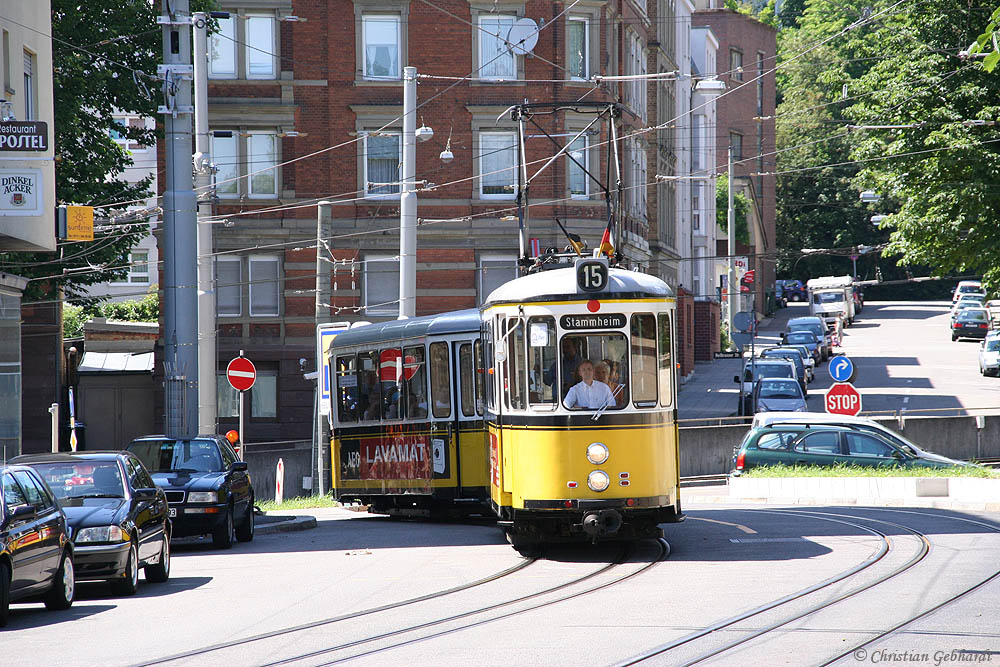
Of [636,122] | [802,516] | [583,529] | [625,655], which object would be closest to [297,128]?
[636,122]

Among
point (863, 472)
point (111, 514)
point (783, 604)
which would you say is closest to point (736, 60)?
point (863, 472)

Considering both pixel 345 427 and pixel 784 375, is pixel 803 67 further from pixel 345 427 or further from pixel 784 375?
pixel 345 427

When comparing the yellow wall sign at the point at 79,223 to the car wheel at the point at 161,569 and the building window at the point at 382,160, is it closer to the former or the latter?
the car wheel at the point at 161,569

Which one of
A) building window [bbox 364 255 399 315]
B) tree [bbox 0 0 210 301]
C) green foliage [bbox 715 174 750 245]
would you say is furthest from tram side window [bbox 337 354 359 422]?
green foliage [bbox 715 174 750 245]

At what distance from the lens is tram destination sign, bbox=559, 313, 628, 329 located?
1478 cm

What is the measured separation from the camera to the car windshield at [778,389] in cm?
4103

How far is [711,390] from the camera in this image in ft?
169

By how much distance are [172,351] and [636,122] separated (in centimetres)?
2495

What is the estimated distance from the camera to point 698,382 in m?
54.4

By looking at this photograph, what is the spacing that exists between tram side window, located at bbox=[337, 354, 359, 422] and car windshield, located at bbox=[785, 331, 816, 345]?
39.7 m

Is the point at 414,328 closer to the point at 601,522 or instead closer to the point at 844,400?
the point at 601,522

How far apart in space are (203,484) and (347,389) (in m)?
4.86

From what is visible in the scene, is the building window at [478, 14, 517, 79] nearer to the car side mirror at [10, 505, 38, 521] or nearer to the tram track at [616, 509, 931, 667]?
the tram track at [616, 509, 931, 667]

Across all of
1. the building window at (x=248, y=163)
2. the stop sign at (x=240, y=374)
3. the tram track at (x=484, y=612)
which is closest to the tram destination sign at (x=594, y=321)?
the tram track at (x=484, y=612)
